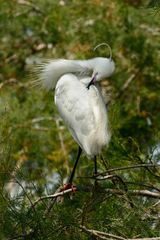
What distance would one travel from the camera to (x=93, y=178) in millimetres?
2418

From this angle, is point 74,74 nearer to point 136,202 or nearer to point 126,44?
point 136,202

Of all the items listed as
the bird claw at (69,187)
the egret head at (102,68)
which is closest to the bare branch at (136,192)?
the bird claw at (69,187)

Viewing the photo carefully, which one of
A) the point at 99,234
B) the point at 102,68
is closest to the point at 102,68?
the point at 102,68

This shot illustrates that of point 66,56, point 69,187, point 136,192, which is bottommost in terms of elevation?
point 66,56

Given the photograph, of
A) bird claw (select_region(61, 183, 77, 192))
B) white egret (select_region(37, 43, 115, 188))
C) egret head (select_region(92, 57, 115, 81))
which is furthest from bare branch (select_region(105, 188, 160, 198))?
egret head (select_region(92, 57, 115, 81))

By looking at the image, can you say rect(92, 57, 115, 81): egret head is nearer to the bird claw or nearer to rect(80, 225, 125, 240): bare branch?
the bird claw

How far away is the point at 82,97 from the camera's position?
2.89 meters

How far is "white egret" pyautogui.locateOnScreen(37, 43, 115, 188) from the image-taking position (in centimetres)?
273

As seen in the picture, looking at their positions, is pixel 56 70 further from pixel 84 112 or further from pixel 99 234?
pixel 99 234

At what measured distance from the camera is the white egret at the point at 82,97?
2732mm

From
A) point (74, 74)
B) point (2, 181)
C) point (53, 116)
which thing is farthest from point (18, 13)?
point (2, 181)

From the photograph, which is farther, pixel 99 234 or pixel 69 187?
pixel 69 187

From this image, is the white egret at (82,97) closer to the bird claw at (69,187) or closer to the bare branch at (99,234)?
the bird claw at (69,187)

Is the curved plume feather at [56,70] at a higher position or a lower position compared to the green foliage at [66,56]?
higher
